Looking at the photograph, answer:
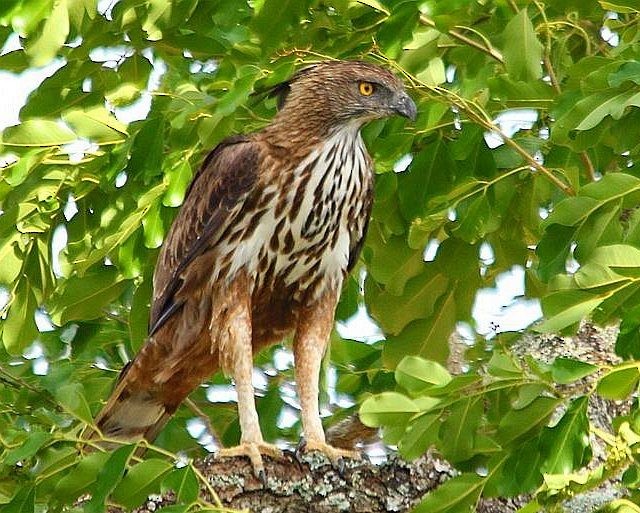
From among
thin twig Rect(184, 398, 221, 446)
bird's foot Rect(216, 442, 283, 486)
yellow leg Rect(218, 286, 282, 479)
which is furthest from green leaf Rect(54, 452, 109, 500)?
thin twig Rect(184, 398, 221, 446)

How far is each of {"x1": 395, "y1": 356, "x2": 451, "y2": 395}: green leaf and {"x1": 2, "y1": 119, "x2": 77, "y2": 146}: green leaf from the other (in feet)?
6.25

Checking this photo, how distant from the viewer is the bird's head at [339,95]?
465 cm

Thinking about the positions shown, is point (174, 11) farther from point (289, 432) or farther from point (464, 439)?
point (289, 432)

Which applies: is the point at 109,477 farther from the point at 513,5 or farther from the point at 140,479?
the point at 513,5

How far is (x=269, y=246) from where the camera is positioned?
4547mm


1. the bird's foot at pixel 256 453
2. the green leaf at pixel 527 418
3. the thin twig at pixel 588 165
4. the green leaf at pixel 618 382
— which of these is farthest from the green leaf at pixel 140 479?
the thin twig at pixel 588 165

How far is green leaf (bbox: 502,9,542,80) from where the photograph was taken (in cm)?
379

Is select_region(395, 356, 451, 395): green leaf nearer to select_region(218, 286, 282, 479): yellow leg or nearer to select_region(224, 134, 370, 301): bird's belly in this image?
select_region(218, 286, 282, 479): yellow leg

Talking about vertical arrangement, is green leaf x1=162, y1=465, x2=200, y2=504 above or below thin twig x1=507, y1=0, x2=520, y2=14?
below

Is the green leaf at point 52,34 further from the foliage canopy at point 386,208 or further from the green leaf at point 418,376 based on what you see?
the green leaf at point 418,376

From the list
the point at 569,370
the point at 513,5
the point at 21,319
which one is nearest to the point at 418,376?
the point at 569,370

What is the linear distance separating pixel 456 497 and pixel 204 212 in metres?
1.76

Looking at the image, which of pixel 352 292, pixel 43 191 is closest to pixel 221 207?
pixel 43 191

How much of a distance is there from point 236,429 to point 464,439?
83.4 inches
